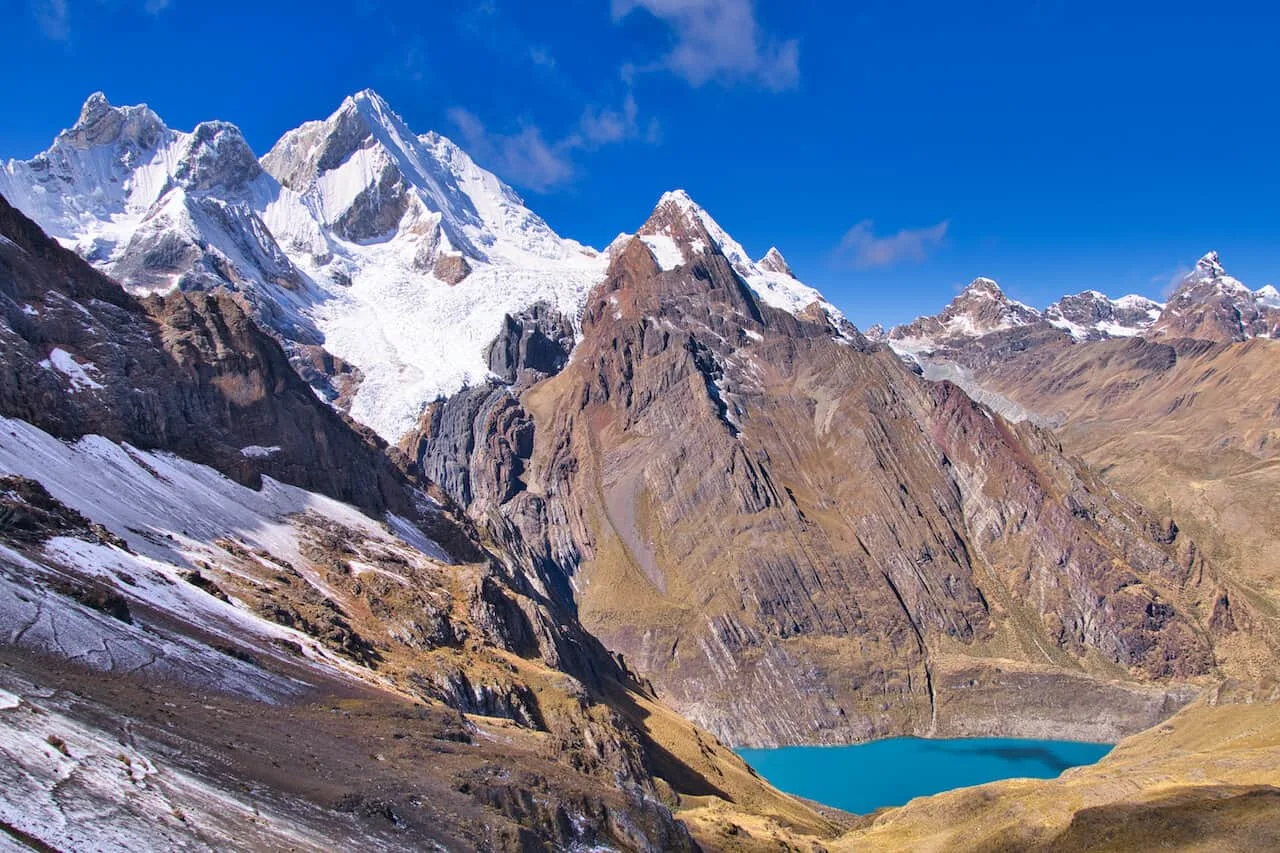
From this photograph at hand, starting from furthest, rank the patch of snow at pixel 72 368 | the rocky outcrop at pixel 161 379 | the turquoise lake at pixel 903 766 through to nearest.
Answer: the turquoise lake at pixel 903 766 → the patch of snow at pixel 72 368 → the rocky outcrop at pixel 161 379

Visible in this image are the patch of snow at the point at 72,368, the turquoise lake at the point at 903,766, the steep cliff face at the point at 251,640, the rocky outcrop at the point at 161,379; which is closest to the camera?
the steep cliff face at the point at 251,640

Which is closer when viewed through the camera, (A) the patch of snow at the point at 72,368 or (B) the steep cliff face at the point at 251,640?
(B) the steep cliff face at the point at 251,640

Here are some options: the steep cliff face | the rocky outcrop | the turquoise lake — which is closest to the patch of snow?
the rocky outcrop

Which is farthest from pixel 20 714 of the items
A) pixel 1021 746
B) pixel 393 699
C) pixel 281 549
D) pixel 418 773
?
pixel 1021 746

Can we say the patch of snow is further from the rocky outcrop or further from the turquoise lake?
the turquoise lake

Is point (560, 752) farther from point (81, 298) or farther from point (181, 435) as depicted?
point (81, 298)

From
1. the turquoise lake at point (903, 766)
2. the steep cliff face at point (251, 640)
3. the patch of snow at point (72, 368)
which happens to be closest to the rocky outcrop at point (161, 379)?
the patch of snow at point (72, 368)

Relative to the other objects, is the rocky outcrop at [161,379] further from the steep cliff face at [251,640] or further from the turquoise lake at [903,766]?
the turquoise lake at [903,766]

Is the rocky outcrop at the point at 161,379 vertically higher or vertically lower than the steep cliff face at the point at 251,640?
higher

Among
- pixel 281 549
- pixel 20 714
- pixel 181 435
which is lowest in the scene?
pixel 20 714
